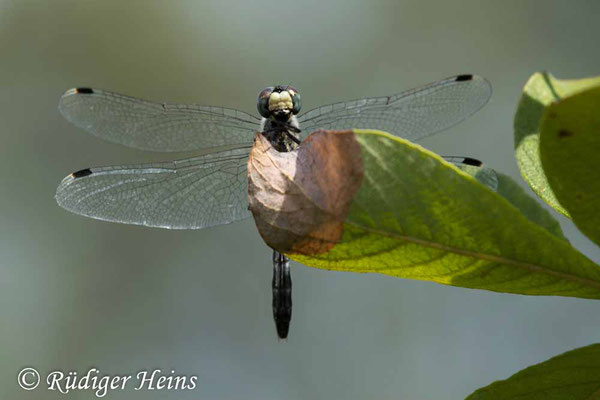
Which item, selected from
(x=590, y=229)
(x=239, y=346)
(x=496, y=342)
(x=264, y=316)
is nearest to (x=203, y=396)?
(x=239, y=346)

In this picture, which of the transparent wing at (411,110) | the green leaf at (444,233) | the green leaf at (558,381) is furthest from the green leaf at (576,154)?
the transparent wing at (411,110)

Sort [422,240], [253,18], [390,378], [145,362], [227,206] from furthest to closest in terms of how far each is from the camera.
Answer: [253,18] < [390,378] < [145,362] < [227,206] < [422,240]

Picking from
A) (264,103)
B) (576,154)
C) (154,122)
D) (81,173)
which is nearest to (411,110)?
(264,103)

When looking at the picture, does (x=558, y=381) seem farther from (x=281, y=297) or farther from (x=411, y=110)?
(x=411, y=110)

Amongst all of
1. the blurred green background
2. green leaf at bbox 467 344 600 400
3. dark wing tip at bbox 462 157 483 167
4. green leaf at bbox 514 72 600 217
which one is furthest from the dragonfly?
the blurred green background

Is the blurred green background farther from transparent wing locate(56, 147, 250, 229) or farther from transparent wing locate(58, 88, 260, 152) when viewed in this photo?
transparent wing locate(56, 147, 250, 229)

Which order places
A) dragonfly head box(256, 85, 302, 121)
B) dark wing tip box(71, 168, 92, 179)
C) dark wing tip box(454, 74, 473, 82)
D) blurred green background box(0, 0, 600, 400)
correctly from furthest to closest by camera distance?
blurred green background box(0, 0, 600, 400) < dark wing tip box(454, 74, 473, 82) < dragonfly head box(256, 85, 302, 121) < dark wing tip box(71, 168, 92, 179)

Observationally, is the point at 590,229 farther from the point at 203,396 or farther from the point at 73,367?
the point at 73,367
